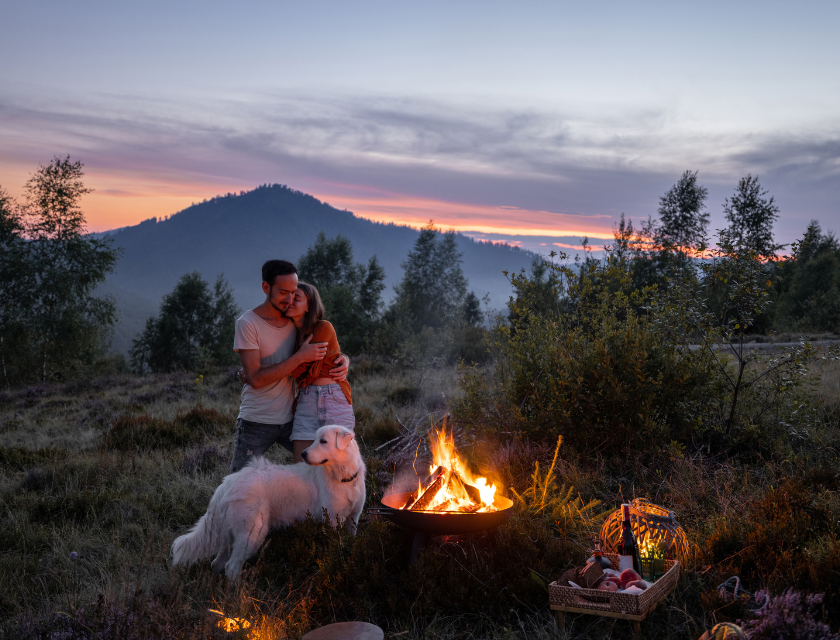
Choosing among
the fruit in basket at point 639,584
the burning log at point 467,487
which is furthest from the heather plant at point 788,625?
the burning log at point 467,487

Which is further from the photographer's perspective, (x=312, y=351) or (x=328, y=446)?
(x=312, y=351)

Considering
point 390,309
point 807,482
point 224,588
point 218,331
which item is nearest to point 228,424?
point 224,588

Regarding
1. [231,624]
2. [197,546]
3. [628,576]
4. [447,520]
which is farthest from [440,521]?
[197,546]

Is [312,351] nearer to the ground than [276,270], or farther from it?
nearer to the ground

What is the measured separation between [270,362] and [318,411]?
2.11 feet

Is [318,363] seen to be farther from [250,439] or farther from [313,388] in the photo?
[250,439]

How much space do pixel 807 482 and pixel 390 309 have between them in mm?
37663

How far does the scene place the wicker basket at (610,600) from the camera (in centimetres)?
329

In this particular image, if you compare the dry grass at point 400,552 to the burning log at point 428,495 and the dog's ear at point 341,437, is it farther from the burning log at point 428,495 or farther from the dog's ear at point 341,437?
the dog's ear at point 341,437

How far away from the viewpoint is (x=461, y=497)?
14.3 ft

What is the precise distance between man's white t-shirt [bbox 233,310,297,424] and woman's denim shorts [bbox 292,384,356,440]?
180mm

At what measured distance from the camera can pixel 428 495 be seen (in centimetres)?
430

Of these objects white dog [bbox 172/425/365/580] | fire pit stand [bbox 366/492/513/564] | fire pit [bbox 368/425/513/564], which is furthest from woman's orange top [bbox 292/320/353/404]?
fire pit stand [bbox 366/492/513/564]

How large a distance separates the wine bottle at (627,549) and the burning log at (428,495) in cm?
141
